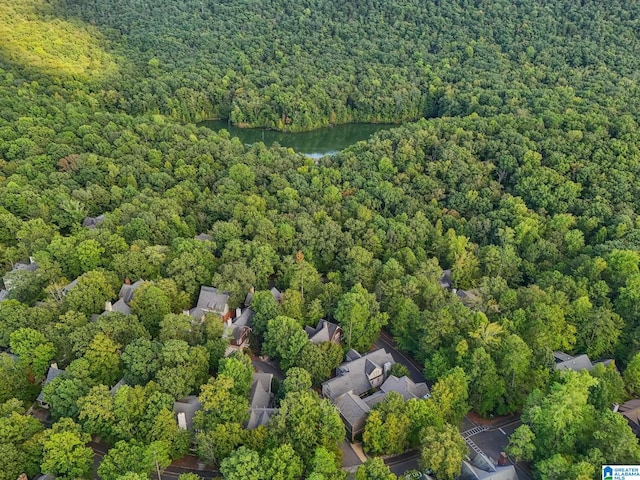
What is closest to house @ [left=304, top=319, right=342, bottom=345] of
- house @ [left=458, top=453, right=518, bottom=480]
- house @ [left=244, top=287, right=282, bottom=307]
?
house @ [left=244, top=287, right=282, bottom=307]

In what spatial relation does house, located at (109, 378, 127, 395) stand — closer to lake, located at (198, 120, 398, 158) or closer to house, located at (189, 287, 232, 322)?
house, located at (189, 287, 232, 322)

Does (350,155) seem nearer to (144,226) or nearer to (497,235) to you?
(497,235)

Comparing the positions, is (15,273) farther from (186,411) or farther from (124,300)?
(186,411)

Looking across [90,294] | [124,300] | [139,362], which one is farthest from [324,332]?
[90,294]

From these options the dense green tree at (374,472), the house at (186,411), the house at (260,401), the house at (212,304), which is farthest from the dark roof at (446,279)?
the house at (186,411)

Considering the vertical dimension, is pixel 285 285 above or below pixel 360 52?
below

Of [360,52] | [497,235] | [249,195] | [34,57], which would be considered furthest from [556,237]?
[34,57]
